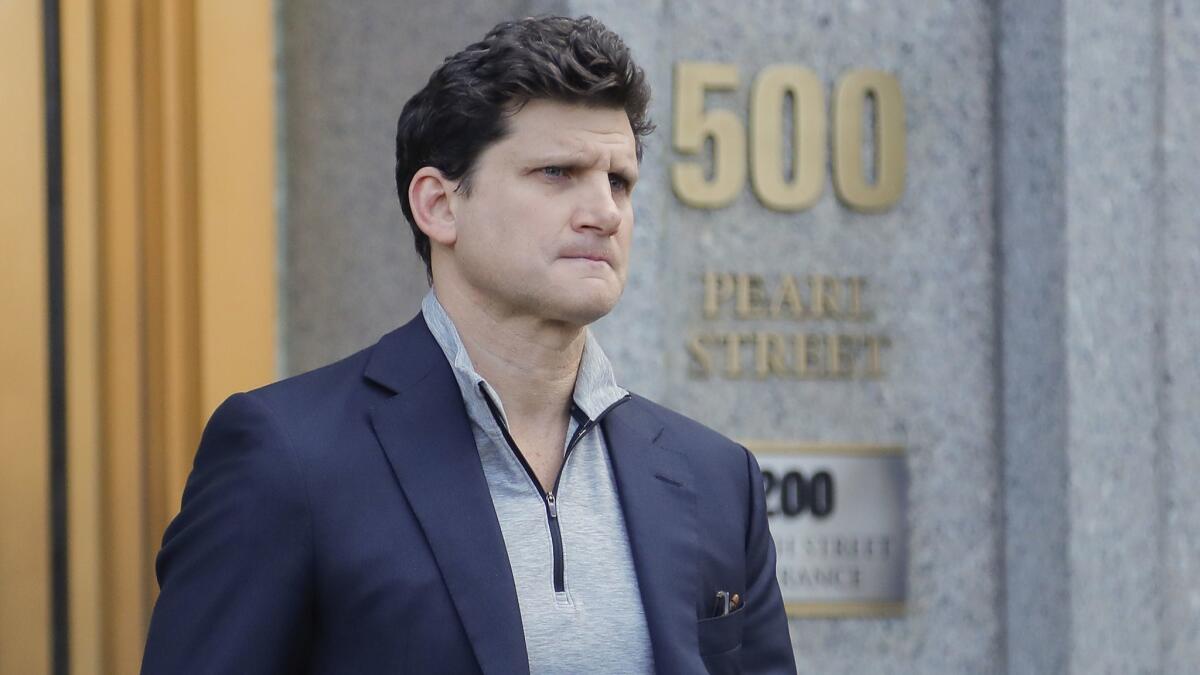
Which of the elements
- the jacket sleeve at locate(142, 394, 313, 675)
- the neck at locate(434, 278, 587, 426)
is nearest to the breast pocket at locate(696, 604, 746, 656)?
the neck at locate(434, 278, 587, 426)

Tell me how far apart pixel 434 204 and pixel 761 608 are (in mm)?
844

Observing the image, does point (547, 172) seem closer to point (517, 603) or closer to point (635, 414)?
point (635, 414)

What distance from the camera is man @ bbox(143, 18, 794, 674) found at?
6.75 ft

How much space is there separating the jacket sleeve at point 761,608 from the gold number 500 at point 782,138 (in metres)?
1.64

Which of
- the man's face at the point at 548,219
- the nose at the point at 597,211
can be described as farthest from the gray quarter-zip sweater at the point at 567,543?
the nose at the point at 597,211

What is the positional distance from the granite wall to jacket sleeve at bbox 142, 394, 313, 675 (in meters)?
1.87

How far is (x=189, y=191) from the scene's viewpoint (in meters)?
3.66

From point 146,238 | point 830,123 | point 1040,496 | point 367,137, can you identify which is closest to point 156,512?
point 146,238

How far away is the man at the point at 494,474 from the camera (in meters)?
2.06

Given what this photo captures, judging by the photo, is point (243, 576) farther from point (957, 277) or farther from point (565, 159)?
point (957, 277)

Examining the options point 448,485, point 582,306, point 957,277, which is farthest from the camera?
point 957,277

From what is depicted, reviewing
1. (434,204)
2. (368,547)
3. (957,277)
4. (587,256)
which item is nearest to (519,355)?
(587,256)

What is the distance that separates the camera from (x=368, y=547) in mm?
2080

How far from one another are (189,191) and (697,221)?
1.33 meters
